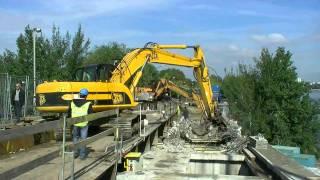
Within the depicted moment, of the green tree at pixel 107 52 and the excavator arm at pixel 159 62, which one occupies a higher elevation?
the green tree at pixel 107 52

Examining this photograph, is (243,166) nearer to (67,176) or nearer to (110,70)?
(110,70)

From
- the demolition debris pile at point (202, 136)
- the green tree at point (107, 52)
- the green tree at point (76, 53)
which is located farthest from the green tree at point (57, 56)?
the green tree at point (107, 52)

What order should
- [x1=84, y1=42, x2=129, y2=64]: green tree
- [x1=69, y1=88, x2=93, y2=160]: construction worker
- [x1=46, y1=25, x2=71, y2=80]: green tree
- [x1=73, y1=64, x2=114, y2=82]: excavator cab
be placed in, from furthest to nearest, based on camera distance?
1. [x1=84, y1=42, x2=129, y2=64]: green tree
2. [x1=46, y1=25, x2=71, y2=80]: green tree
3. [x1=73, y1=64, x2=114, y2=82]: excavator cab
4. [x1=69, y1=88, x2=93, y2=160]: construction worker

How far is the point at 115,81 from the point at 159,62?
4.88 metres

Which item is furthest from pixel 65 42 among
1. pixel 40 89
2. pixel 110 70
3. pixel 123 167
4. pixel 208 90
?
pixel 123 167

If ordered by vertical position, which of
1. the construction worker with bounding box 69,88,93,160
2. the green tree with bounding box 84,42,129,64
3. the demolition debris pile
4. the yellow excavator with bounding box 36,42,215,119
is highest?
the green tree with bounding box 84,42,129,64

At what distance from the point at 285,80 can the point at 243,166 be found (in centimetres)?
3630

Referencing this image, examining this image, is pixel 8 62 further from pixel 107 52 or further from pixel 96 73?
pixel 107 52

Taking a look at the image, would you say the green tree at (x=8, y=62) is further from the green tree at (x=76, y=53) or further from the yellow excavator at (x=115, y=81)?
the yellow excavator at (x=115, y=81)

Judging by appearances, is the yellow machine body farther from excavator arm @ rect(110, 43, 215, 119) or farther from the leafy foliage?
the leafy foliage

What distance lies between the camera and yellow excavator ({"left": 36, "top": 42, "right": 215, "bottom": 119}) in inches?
645

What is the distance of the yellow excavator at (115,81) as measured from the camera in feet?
53.8

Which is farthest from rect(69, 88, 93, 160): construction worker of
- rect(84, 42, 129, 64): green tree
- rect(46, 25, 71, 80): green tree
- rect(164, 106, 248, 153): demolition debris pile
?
rect(84, 42, 129, 64): green tree

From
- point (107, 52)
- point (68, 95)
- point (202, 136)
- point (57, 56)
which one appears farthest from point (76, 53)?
point (107, 52)
